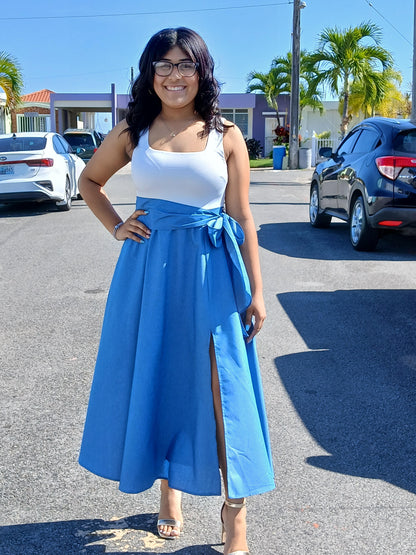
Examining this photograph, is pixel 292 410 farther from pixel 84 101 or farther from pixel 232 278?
pixel 84 101

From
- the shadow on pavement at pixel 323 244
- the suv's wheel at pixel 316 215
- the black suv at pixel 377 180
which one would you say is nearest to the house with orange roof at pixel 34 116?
the suv's wheel at pixel 316 215

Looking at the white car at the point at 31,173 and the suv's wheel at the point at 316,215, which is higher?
the white car at the point at 31,173

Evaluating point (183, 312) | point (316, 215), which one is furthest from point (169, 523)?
point (316, 215)

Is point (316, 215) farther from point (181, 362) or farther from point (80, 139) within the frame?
point (80, 139)

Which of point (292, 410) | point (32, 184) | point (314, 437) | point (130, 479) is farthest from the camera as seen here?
point (32, 184)

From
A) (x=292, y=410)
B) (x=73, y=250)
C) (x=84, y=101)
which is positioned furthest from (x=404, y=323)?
(x=84, y=101)

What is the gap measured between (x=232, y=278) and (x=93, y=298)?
4.61m

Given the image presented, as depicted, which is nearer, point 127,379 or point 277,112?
point 127,379

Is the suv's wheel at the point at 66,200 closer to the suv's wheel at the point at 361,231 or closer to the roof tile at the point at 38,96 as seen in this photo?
the suv's wheel at the point at 361,231

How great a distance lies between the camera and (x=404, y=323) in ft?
21.1

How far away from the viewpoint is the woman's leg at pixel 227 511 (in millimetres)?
2846

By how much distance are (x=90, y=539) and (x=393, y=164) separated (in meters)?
7.33

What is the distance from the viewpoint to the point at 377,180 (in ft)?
31.2

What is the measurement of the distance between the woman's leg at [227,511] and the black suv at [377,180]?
700 cm
